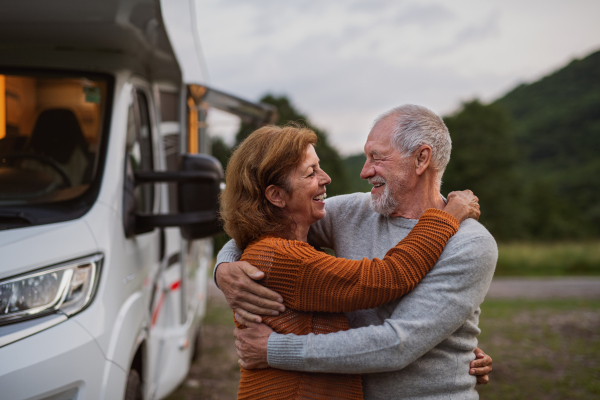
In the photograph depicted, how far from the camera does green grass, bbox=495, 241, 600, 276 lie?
51.3 ft

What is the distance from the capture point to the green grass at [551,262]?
1565 centimetres

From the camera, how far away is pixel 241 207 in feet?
6.01

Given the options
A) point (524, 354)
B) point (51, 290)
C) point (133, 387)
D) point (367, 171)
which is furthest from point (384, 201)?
point (524, 354)

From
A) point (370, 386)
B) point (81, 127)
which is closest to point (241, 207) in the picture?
point (370, 386)

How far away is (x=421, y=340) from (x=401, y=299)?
0.16 meters

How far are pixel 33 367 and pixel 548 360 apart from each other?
6.23m

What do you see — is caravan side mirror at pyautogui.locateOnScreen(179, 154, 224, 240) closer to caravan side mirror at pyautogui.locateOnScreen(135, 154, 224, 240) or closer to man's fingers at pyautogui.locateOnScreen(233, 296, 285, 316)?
caravan side mirror at pyautogui.locateOnScreen(135, 154, 224, 240)

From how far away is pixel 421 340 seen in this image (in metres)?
1.59

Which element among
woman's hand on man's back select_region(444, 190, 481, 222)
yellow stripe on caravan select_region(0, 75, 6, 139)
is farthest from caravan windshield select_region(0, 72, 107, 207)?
woman's hand on man's back select_region(444, 190, 481, 222)

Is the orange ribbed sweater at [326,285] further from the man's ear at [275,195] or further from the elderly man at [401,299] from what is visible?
the man's ear at [275,195]

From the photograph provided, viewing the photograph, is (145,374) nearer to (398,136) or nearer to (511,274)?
(398,136)

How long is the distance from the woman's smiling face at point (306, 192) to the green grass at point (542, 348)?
3.97 metres

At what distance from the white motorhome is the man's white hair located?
1031 millimetres

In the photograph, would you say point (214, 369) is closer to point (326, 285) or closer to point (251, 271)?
point (251, 271)
